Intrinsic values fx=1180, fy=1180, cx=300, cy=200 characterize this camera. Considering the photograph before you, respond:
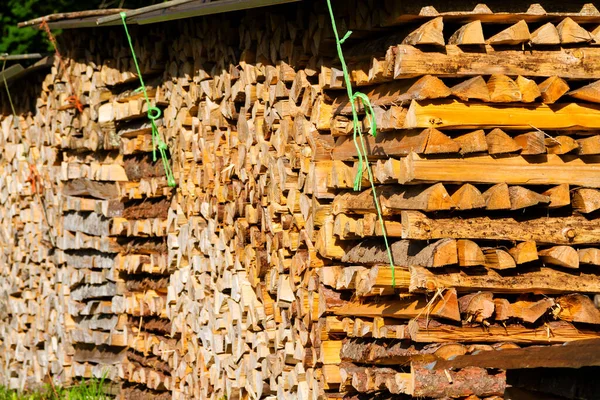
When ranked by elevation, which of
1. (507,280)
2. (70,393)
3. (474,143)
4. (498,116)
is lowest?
(70,393)

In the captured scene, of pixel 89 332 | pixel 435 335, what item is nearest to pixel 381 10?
pixel 435 335

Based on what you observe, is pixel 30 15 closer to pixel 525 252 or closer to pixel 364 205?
pixel 364 205

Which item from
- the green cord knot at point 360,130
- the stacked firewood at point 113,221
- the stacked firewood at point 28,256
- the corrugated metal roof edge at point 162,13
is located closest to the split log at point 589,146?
the green cord knot at point 360,130

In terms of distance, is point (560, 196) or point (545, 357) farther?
point (560, 196)

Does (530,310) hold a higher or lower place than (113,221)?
lower

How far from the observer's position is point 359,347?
5.23 m

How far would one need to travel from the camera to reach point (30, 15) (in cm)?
1541

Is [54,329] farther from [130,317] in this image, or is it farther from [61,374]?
[130,317]

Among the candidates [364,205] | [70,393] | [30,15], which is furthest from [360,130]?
[30,15]

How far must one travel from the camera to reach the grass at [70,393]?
27.5 feet

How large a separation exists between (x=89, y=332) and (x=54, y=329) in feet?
2.64

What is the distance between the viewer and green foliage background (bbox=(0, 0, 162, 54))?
49.9 feet

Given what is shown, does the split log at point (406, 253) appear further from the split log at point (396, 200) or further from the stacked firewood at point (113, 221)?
the stacked firewood at point (113, 221)

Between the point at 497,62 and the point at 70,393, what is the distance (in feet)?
16.0
